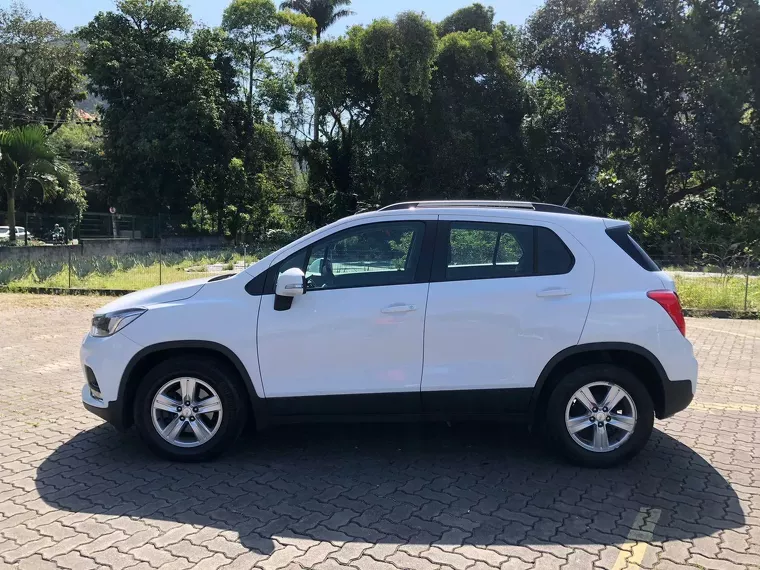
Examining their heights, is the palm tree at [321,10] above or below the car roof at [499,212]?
above

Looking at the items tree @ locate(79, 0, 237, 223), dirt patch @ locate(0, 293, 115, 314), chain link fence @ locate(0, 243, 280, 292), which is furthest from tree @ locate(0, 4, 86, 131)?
dirt patch @ locate(0, 293, 115, 314)

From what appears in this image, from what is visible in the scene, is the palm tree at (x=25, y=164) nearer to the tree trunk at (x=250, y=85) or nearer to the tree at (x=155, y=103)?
the tree at (x=155, y=103)

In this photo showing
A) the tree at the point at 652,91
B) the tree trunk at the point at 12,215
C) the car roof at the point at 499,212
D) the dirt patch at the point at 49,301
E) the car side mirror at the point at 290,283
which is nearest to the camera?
the car side mirror at the point at 290,283

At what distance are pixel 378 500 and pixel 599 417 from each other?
168 cm

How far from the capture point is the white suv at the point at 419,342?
13.9 feet

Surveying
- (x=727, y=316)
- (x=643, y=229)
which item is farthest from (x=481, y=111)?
(x=727, y=316)

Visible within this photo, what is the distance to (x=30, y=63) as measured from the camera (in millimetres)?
34875

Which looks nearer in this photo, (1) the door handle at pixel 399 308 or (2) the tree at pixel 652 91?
(1) the door handle at pixel 399 308

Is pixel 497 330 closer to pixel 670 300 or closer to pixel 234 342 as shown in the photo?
pixel 670 300

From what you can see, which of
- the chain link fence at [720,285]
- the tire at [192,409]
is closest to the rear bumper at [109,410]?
the tire at [192,409]

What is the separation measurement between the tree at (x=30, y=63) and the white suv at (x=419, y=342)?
36.7m

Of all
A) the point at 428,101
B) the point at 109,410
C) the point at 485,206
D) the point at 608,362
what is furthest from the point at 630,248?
the point at 428,101

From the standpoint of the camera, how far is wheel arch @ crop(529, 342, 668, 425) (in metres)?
4.24

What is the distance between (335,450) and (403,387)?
89 centimetres
